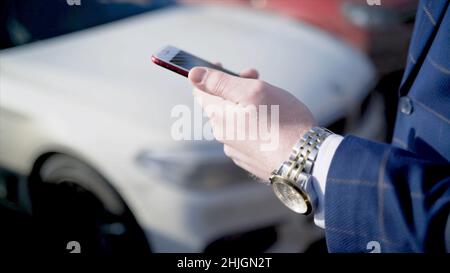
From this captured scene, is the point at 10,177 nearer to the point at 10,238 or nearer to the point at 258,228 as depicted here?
the point at 10,238

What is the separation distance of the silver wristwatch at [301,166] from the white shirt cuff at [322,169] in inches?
0.5

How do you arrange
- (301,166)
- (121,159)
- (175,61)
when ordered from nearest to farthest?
(301,166)
(175,61)
(121,159)

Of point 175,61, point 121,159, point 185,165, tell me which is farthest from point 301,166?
point 121,159

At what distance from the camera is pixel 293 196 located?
1119mm

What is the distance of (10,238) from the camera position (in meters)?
2.20

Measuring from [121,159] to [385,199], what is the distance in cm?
123

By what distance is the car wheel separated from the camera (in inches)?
80.1

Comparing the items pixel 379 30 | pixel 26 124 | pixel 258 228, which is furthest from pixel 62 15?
pixel 379 30

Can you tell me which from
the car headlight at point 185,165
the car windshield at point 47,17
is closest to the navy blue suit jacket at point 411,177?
the car headlight at point 185,165

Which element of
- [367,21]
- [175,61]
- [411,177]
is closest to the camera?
[411,177]

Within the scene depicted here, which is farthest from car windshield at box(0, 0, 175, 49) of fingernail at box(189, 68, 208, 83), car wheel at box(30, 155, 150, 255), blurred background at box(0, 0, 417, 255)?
fingernail at box(189, 68, 208, 83)

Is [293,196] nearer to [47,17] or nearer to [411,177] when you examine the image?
[411,177]

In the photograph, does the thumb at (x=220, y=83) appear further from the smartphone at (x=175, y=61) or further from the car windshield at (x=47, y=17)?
the car windshield at (x=47, y=17)

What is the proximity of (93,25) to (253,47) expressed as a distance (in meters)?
0.85
